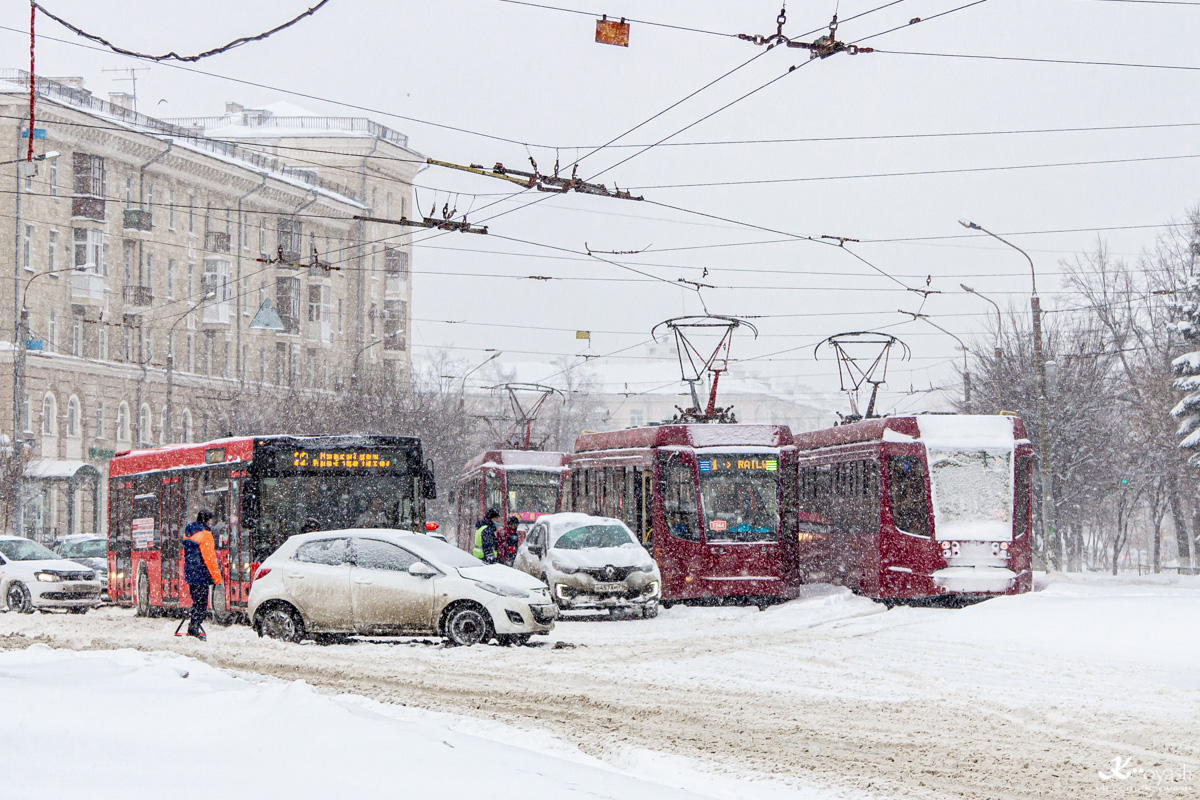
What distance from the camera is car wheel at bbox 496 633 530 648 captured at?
17000mm

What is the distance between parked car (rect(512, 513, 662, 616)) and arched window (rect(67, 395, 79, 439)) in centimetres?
3694

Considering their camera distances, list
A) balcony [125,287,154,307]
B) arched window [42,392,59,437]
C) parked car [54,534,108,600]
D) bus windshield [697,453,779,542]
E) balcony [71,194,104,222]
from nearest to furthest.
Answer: bus windshield [697,453,779,542]
parked car [54,534,108,600]
arched window [42,392,59,437]
balcony [71,194,104,222]
balcony [125,287,154,307]

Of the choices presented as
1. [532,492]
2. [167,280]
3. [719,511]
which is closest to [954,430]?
[719,511]

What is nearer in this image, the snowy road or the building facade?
the snowy road

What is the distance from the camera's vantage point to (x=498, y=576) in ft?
56.7

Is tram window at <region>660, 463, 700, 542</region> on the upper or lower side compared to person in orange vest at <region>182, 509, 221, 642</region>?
upper

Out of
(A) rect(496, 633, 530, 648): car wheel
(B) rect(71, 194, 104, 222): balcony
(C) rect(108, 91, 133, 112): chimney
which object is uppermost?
(C) rect(108, 91, 133, 112): chimney

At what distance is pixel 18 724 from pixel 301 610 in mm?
9522

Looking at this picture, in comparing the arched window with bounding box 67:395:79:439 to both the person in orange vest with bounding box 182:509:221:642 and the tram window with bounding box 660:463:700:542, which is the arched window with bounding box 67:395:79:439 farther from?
the person in orange vest with bounding box 182:509:221:642

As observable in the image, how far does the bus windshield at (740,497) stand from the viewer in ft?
78.7

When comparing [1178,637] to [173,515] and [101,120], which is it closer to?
[173,515]

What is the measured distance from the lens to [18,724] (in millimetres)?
8133

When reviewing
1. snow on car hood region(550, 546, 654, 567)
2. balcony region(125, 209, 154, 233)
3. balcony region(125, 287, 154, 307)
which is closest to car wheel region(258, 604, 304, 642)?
snow on car hood region(550, 546, 654, 567)

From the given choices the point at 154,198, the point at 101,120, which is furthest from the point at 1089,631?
the point at 154,198
